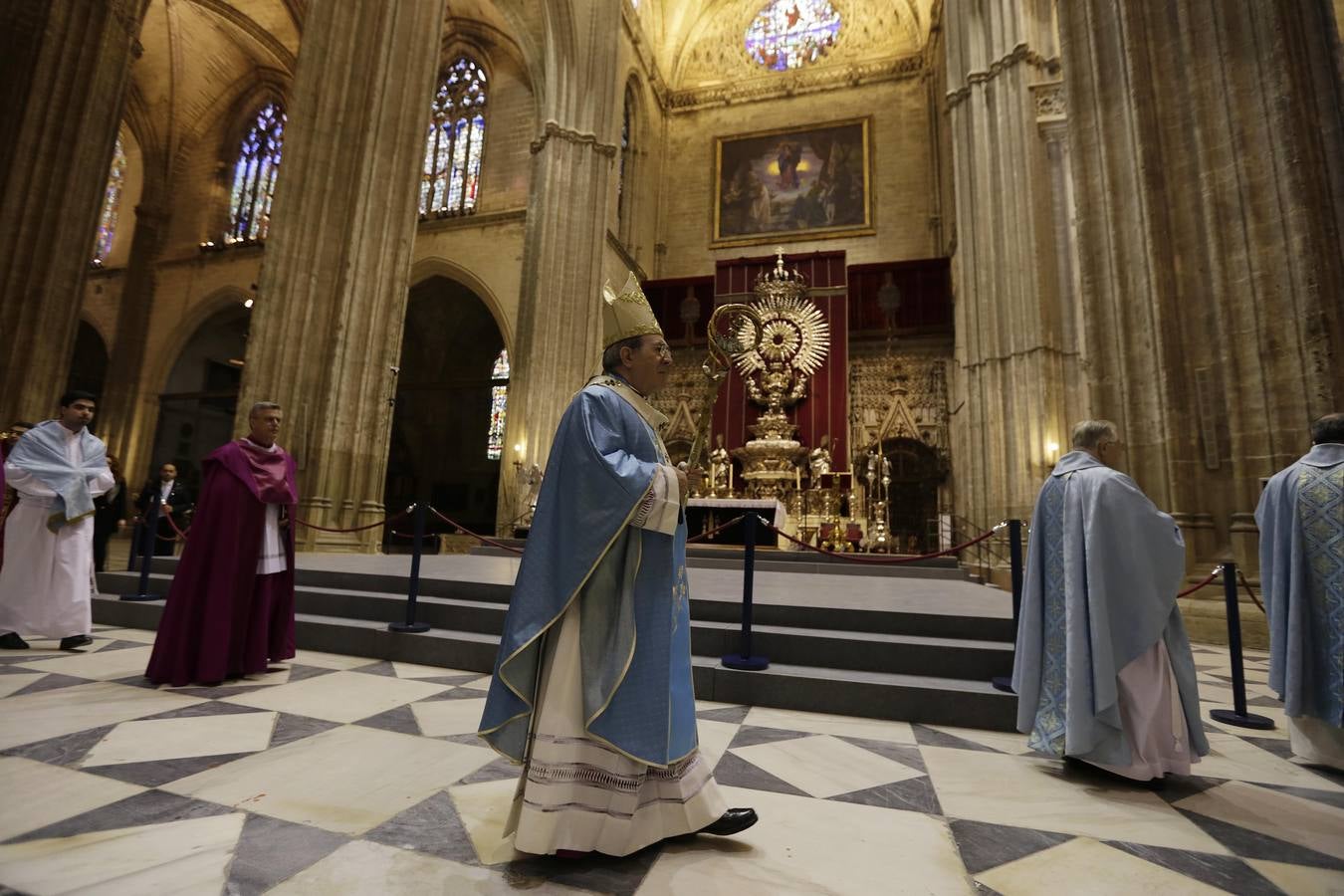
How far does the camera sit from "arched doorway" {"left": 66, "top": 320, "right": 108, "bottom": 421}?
1819cm

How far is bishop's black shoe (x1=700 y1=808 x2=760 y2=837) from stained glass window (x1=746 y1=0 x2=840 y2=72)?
67.2ft

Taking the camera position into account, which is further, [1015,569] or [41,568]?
[41,568]

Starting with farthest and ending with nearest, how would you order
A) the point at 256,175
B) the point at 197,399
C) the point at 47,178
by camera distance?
the point at 256,175, the point at 197,399, the point at 47,178

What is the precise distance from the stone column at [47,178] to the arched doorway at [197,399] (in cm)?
1033

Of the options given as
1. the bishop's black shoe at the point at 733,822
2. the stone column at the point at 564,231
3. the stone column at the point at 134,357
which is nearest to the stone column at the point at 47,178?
the stone column at the point at 564,231

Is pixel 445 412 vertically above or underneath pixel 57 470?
above

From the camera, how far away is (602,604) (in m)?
1.61

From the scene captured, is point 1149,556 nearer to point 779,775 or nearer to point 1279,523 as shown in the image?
point 1279,523

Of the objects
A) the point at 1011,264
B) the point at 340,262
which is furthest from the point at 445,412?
the point at 1011,264

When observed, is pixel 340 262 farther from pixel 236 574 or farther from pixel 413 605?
pixel 236 574

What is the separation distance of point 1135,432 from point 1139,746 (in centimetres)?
395

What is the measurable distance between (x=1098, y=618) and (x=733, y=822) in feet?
4.95

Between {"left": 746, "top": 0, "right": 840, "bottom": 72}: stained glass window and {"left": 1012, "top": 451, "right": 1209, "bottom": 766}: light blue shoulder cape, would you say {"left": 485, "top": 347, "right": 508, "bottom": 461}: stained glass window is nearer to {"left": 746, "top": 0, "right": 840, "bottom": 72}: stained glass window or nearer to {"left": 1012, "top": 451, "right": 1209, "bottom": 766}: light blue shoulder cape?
{"left": 746, "top": 0, "right": 840, "bottom": 72}: stained glass window

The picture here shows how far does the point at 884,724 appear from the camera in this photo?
2.84m
